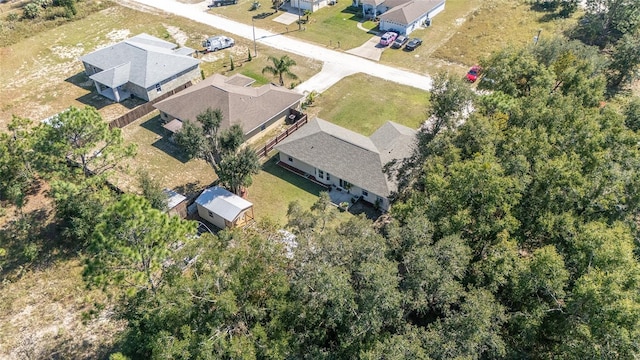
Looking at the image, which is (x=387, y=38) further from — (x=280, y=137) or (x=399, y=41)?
(x=280, y=137)

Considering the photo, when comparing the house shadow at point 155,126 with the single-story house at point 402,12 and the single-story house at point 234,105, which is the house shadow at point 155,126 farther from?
the single-story house at point 402,12

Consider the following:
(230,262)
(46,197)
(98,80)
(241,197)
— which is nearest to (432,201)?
(230,262)

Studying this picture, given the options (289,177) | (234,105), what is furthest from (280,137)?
(234,105)

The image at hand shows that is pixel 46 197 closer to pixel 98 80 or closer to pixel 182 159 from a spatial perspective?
pixel 182 159

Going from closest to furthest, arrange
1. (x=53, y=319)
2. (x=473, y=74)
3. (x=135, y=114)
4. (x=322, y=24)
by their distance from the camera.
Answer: (x=53, y=319) < (x=135, y=114) < (x=473, y=74) < (x=322, y=24)

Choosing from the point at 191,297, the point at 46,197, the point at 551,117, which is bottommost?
the point at 46,197

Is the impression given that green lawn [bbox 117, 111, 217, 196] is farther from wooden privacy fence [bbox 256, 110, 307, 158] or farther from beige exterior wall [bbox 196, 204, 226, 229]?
wooden privacy fence [bbox 256, 110, 307, 158]

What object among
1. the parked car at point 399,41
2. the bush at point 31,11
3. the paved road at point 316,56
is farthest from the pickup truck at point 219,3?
the parked car at point 399,41
